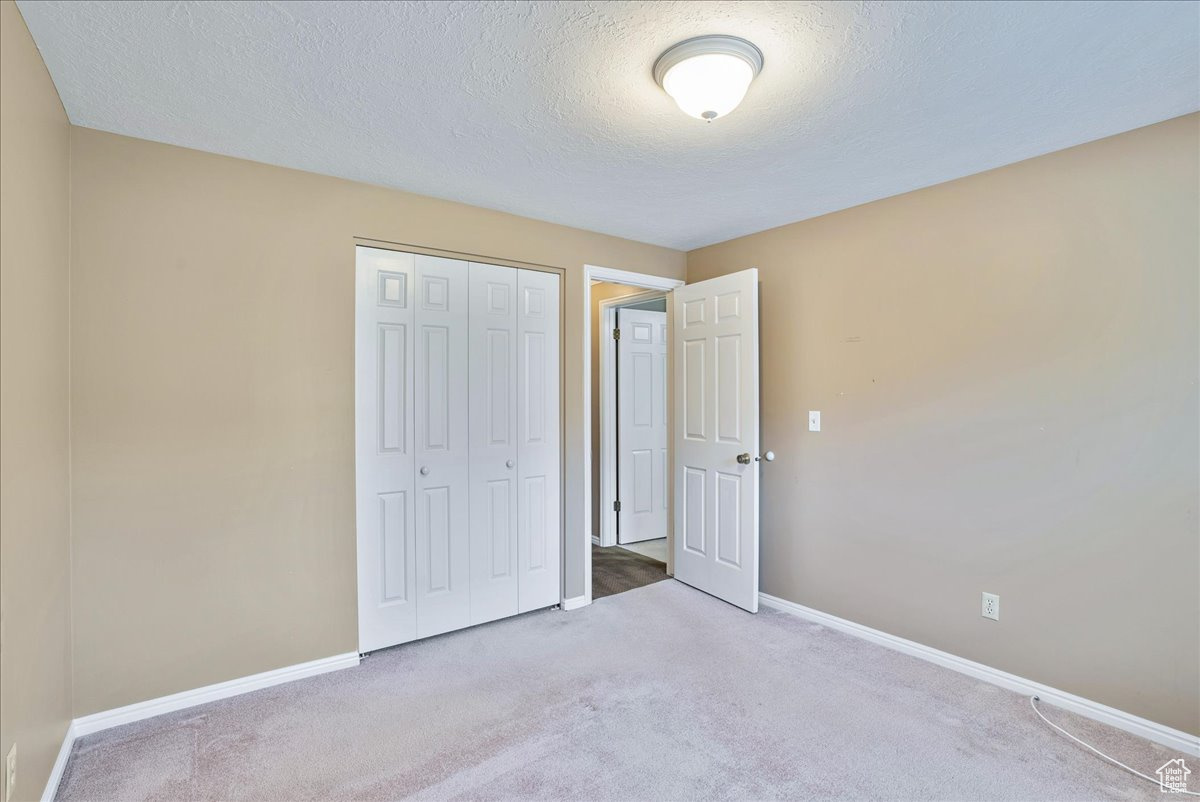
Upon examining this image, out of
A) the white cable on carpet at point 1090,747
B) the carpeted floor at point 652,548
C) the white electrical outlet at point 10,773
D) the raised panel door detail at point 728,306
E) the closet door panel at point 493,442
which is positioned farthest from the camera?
the carpeted floor at point 652,548

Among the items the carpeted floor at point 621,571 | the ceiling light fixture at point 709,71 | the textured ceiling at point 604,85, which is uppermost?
the textured ceiling at point 604,85

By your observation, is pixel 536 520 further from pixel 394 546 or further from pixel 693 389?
pixel 693 389

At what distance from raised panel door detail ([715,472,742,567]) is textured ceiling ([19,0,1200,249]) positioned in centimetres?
171

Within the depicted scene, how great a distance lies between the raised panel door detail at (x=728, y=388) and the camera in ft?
10.9

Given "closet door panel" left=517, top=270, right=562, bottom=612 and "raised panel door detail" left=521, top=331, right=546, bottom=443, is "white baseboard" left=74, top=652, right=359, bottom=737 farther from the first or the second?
"raised panel door detail" left=521, top=331, right=546, bottom=443

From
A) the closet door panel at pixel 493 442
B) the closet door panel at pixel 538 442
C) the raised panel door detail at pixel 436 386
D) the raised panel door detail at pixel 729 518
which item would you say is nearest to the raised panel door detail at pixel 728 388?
the raised panel door detail at pixel 729 518

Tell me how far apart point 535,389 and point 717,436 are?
117 centimetres

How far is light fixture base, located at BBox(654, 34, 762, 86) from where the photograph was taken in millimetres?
1577

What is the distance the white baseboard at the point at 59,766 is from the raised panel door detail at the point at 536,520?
194 centimetres

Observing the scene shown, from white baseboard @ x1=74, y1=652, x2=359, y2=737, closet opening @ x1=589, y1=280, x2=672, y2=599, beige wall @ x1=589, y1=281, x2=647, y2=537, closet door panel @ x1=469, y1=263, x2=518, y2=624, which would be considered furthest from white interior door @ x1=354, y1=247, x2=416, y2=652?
beige wall @ x1=589, y1=281, x2=647, y2=537

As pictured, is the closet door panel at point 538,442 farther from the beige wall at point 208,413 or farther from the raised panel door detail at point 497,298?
the beige wall at point 208,413

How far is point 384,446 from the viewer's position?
2.73 metres

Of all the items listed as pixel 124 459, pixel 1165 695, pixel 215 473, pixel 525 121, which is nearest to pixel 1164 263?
pixel 1165 695

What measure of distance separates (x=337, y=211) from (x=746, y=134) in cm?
184
